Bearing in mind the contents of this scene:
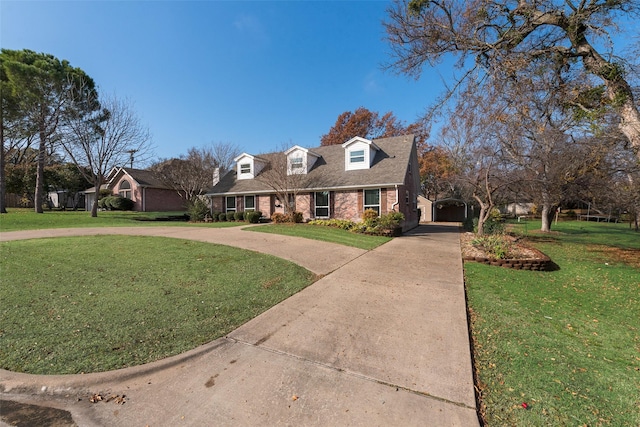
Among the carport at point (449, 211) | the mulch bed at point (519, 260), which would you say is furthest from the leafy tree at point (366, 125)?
the mulch bed at point (519, 260)

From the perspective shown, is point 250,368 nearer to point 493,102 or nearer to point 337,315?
point 337,315

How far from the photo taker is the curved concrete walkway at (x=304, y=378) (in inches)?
88.0

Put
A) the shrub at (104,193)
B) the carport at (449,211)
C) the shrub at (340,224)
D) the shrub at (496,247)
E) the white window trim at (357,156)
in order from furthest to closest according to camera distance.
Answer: the shrub at (104,193), the carport at (449,211), the white window trim at (357,156), the shrub at (340,224), the shrub at (496,247)

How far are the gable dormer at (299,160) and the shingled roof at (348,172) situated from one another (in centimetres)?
48

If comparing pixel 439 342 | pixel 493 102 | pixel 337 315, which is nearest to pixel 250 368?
pixel 337 315

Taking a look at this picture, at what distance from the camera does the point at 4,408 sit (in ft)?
7.61

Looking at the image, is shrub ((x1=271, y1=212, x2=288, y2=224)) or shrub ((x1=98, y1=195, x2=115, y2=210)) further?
shrub ((x1=98, y1=195, x2=115, y2=210))

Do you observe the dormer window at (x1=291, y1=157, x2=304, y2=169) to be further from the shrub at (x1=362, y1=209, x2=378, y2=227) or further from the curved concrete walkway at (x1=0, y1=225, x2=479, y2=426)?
the curved concrete walkway at (x1=0, y1=225, x2=479, y2=426)

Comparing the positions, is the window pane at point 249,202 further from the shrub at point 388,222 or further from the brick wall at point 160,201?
the brick wall at point 160,201

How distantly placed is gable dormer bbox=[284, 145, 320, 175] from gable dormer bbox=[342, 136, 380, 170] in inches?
101

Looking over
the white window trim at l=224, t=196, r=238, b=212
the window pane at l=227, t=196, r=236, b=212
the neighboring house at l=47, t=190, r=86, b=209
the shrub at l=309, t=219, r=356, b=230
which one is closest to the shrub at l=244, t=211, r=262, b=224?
the white window trim at l=224, t=196, r=238, b=212

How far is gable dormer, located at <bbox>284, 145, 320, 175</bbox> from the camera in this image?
17812 mm

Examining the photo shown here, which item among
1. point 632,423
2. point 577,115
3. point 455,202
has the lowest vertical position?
point 632,423

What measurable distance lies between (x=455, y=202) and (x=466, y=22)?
23.7m
